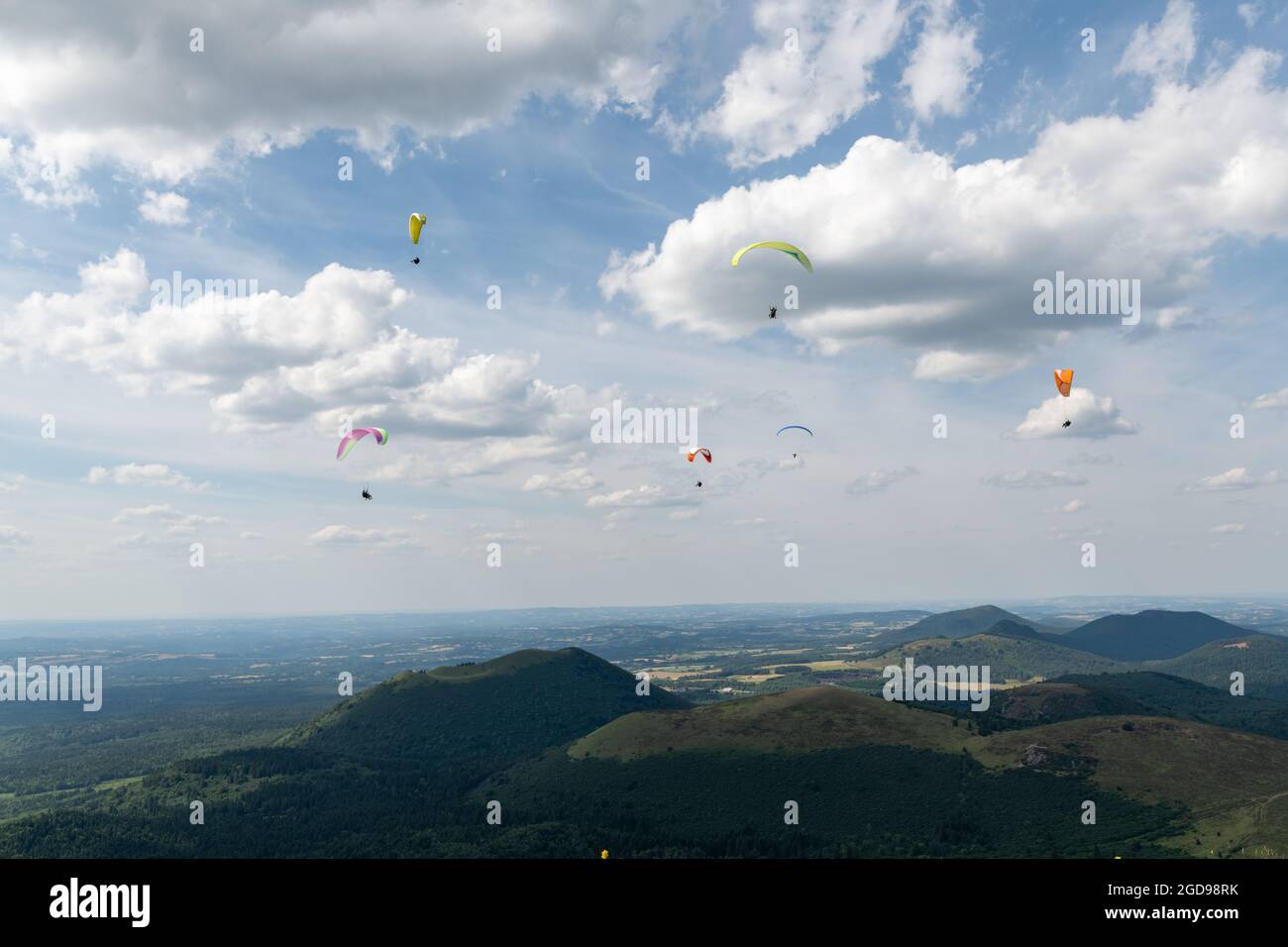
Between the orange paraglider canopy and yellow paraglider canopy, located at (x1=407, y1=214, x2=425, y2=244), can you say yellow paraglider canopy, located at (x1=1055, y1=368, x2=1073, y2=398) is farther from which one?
yellow paraglider canopy, located at (x1=407, y1=214, x2=425, y2=244)

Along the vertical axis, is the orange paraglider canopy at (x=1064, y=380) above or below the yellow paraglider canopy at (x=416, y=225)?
below

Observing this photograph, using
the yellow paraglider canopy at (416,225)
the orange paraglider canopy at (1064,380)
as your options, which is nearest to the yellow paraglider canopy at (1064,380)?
the orange paraglider canopy at (1064,380)

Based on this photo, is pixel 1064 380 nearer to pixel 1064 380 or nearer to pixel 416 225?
pixel 1064 380

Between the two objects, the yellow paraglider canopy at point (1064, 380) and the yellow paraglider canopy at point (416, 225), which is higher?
the yellow paraglider canopy at point (416, 225)

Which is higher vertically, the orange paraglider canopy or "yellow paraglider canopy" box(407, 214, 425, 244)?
"yellow paraglider canopy" box(407, 214, 425, 244)

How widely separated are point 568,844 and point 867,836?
77.4 meters

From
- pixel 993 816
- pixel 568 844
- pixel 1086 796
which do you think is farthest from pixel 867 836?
pixel 568 844

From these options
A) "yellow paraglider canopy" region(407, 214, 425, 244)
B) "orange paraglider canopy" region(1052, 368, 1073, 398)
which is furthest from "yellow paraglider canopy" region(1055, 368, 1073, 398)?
"yellow paraglider canopy" region(407, 214, 425, 244)

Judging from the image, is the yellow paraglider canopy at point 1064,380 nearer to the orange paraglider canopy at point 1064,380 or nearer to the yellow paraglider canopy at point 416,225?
the orange paraglider canopy at point 1064,380

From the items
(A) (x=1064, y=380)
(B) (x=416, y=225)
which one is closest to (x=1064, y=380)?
(A) (x=1064, y=380)
